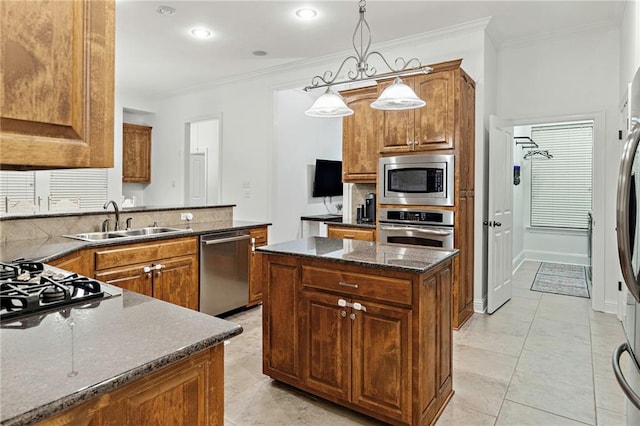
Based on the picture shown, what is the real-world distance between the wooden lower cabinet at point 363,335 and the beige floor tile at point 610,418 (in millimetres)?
806

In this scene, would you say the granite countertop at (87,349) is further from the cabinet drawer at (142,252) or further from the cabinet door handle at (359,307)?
the cabinet drawer at (142,252)

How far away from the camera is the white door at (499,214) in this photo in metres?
4.03

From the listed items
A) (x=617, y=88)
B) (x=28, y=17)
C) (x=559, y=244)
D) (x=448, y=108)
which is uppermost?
(x=617, y=88)

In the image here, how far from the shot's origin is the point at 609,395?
2426 millimetres

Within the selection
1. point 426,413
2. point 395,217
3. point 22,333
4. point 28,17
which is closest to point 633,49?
point 395,217

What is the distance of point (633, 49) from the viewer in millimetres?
3057

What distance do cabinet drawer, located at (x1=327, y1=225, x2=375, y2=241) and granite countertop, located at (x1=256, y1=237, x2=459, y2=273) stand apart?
147 cm

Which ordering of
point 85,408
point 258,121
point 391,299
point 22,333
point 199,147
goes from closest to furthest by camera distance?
point 85,408 → point 22,333 → point 391,299 → point 258,121 → point 199,147

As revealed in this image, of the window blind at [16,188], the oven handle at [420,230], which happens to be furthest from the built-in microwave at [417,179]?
the window blind at [16,188]

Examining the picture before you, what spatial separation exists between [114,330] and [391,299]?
4.37ft

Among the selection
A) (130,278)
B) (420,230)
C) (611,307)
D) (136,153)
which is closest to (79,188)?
(136,153)

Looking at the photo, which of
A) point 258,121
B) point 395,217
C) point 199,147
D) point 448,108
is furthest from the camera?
point 199,147

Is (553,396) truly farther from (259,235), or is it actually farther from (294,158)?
(294,158)

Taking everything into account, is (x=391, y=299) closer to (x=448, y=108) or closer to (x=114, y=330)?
(x=114, y=330)
